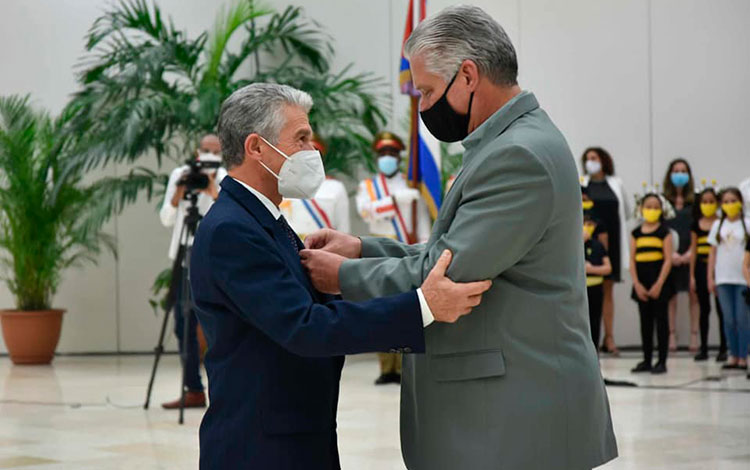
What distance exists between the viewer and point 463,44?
2238 mm

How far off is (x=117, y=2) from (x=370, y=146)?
10.5ft

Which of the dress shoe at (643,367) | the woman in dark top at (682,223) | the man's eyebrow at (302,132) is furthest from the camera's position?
the woman in dark top at (682,223)

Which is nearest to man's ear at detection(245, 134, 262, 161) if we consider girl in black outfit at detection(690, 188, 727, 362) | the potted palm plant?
girl in black outfit at detection(690, 188, 727, 362)

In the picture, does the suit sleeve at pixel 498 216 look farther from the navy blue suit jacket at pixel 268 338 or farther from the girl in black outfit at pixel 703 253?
the girl in black outfit at pixel 703 253

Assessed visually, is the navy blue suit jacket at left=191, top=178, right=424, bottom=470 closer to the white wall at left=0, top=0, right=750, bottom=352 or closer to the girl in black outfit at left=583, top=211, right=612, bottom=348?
the girl in black outfit at left=583, top=211, right=612, bottom=348

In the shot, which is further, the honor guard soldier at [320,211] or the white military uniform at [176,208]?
the honor guard soldier at [320,211]

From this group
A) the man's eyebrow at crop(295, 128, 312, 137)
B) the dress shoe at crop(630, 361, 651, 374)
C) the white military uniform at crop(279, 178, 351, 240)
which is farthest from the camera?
the dress shoe at crop(630, 361, 651, 374)

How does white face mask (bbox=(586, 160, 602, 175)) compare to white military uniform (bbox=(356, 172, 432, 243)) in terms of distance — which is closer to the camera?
white military uniform (bbox=(356, 172, 432, 243))

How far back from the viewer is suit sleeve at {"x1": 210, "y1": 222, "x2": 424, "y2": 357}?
2.23 m

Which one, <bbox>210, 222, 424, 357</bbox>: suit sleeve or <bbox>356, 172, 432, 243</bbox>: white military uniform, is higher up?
<bbox>356, 172, 432, 243</bbox>: white military uniform

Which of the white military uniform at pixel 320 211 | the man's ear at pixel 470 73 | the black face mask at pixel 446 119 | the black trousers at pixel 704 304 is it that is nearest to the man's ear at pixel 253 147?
the black face mask at pixel 446 119

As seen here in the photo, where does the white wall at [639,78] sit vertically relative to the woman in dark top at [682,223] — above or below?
above

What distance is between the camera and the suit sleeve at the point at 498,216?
2133mm

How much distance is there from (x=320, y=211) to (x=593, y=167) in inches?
127
